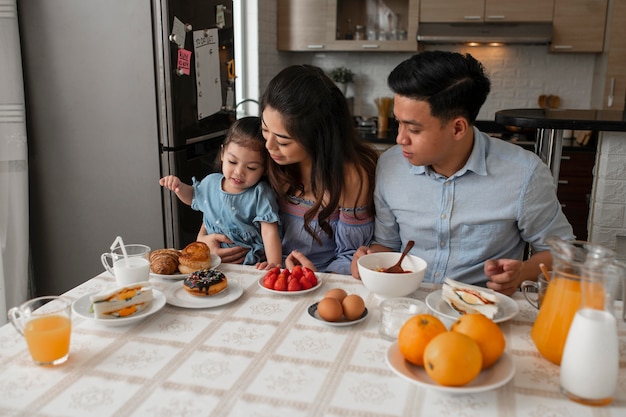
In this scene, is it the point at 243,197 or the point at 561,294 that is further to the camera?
the point at 243,197

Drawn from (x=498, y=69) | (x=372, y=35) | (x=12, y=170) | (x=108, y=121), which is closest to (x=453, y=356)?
(x=108, y=121)

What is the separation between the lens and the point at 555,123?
2.72m

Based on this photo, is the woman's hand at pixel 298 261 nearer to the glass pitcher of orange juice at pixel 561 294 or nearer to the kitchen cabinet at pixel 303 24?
the glass pitcher of orange juice at pixel 561 294

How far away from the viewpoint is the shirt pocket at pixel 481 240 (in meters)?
1.67

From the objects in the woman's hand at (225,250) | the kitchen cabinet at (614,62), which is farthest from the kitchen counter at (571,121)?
the woman's hand at (225,250)

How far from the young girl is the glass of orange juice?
78 centimetres

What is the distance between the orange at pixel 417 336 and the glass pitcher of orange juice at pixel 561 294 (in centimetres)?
20

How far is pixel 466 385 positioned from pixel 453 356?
0.22ft

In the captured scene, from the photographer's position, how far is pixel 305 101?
175cm

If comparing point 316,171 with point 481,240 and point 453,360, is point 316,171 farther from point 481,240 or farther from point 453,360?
point 453,360

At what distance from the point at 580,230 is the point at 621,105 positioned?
954 millimetres

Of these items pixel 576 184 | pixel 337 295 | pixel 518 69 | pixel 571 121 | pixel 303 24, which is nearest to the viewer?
pixel 337 295

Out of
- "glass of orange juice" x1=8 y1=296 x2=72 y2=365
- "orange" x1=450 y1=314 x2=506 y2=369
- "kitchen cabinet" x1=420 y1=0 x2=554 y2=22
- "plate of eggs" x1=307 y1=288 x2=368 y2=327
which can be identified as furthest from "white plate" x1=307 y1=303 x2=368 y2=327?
"kitchen cabinet" x1=420 y1=0 x2=554 y2=22

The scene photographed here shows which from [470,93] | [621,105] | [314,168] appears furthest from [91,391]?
[621,105]
